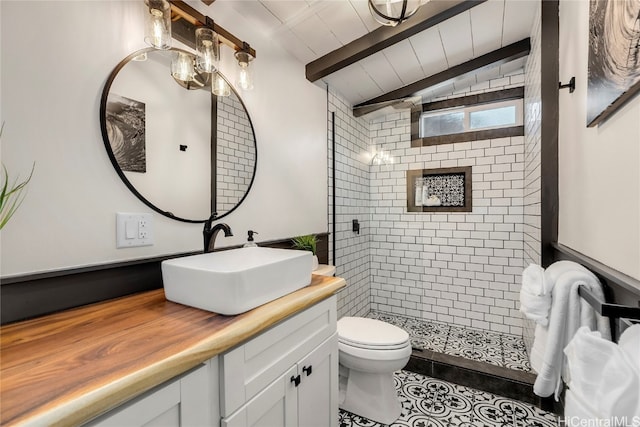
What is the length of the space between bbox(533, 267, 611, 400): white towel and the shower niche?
6.44 feet

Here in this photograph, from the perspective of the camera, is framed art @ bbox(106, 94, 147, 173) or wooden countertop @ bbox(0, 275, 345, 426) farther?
framed art @ bbox(106, 94, 147, 173)

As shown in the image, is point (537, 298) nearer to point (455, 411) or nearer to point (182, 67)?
point (455, 411)

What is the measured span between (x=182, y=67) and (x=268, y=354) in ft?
4.32

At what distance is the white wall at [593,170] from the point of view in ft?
2.79

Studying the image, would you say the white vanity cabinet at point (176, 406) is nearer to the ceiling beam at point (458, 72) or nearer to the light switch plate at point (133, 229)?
the light switch plate at point (133, 229)

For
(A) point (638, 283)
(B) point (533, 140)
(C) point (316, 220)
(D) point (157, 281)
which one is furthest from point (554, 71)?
(D) point (157, 281)

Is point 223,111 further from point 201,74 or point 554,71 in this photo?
point 554,71

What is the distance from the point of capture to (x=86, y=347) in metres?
0.71

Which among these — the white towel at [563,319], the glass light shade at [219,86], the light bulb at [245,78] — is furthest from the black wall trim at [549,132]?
the glass light shade at [219,86]

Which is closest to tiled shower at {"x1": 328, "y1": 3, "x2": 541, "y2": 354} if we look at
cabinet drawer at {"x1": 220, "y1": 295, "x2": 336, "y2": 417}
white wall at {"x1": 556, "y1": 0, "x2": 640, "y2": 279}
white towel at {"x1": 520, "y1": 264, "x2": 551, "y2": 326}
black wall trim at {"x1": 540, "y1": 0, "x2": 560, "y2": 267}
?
black wall trim at {"x1": 540, "y1": 0, "x2": 560, "y2": 267}

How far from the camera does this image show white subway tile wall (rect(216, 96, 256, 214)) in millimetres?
1577

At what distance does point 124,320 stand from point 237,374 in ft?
1.26

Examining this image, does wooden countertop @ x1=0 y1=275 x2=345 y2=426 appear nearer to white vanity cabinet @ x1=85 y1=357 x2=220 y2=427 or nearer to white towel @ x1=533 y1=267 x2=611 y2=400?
white vanity cabinet @ x1=85 y1=357 x2=220 y2=427

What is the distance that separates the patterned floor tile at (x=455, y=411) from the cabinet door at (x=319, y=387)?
641 mm
